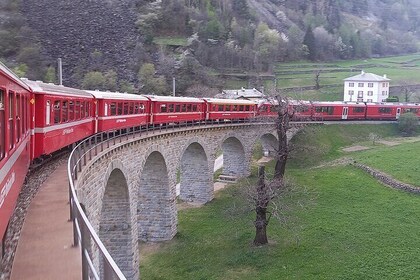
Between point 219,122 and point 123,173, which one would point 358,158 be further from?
point 123,173

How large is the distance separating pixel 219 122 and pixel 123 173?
15.5 meters

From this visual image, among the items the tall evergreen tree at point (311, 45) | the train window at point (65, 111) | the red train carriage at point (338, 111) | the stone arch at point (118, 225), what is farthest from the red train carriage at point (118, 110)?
the tall evergreen tree at point (311, 45)

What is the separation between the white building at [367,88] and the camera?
208ft

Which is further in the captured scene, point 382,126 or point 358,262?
point 382,126

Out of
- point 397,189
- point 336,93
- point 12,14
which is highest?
point 12,14

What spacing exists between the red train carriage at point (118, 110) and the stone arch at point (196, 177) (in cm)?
796

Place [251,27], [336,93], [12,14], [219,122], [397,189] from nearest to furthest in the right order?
[397,189]
[219,122]
[336,93]
[12,14]
[251,27]

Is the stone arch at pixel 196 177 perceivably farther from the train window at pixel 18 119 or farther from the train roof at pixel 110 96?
the train window at pixel 18 119

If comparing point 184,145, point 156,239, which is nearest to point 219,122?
point 184,145

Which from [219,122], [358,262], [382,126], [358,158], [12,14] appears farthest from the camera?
[12,14]

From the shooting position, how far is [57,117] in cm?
1249

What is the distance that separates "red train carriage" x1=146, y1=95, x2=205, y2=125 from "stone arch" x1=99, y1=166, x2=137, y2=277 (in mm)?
5864

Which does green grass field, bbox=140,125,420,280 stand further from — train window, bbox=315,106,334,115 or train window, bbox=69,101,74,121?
train window, bbox=315,106,334,115

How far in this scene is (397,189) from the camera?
2758cm
